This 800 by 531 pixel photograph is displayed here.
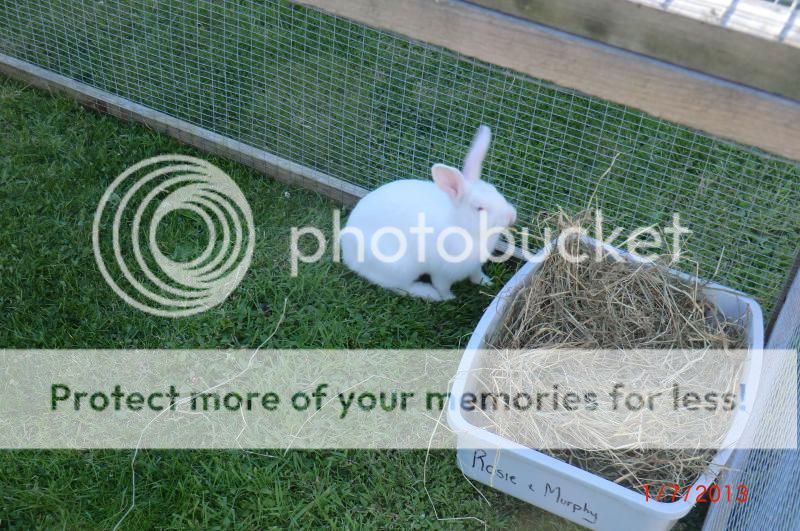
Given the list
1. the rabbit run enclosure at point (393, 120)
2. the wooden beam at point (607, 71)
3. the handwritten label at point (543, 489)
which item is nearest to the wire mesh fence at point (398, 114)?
the rabbit run enclosure at point (393, 120)

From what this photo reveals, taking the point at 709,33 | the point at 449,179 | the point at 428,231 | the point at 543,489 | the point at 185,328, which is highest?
the point at 709,33

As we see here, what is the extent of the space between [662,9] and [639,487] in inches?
49.8

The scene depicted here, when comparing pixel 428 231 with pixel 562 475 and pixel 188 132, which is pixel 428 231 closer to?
pixel 562 475

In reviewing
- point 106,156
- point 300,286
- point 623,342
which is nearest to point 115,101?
point 106,156

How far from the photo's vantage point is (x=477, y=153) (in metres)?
2.37

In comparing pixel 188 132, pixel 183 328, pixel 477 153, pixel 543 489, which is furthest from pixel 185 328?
pixel 543 489

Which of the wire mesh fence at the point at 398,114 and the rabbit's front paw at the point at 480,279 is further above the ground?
the wire mesh fence at the point at 398,114

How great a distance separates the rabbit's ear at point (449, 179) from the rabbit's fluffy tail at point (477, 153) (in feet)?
0.17

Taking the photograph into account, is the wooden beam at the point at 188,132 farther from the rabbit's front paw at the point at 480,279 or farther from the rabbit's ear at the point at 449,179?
the rabbit's ear at the point at 449,179

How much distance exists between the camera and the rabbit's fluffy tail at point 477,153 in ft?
7.73

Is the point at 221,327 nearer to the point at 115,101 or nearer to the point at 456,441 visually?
the point at 456,441

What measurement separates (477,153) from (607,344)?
675 millimetres

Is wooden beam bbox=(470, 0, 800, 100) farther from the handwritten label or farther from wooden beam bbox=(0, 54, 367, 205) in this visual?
wooden beam bbox=(0, 54, 367, 205)
